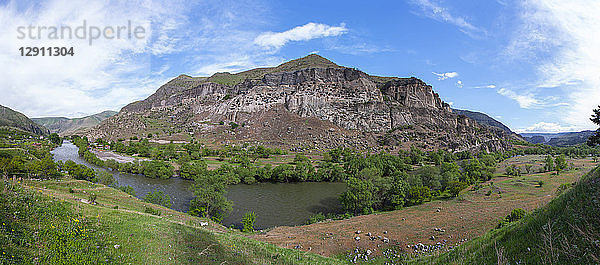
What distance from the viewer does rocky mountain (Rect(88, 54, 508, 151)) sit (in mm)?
114312

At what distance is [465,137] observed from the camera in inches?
4786

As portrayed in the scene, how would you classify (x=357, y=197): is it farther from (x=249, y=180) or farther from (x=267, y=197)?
(x=249, y=180)

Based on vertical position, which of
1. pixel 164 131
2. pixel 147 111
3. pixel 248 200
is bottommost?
pixel 248 200

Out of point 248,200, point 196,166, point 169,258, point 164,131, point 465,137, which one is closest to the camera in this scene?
point 169,258

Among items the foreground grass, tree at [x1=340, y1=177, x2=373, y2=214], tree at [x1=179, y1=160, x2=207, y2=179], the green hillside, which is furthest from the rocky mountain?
the green hillside

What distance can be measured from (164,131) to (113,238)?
14338cm

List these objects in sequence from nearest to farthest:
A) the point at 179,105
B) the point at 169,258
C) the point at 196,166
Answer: the point at 169,258 → the point at 196,166 → the point at 179,105

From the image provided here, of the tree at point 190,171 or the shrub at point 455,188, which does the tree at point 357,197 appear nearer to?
the shrub at point 455,188

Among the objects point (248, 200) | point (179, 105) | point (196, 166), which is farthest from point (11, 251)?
point (179, 105)

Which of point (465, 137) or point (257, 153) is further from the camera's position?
point (465, 137)

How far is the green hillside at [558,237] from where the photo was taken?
6.80 metres

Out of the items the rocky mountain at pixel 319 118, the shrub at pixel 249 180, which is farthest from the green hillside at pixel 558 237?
the rocky mountain at pixel 319 118

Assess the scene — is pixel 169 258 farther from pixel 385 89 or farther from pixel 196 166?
pixel 385 89

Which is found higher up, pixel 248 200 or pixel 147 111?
pixel 147 111
